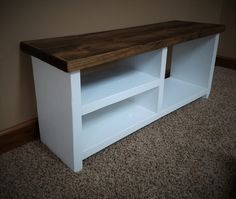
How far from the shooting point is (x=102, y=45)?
1.02m

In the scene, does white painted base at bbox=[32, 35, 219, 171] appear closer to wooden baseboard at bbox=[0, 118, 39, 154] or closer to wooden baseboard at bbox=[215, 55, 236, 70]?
wooden baseboard at bbox=[0, 118, 39, 154]

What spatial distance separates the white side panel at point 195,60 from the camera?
1551 mm

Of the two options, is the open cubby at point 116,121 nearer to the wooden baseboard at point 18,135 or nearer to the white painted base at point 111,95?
the white painted base at point 111,95

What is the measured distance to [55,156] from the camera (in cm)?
112

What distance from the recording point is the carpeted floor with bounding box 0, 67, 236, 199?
939 mm

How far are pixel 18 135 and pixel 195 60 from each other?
1.13 m

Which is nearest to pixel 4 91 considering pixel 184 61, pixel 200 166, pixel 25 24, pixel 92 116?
pixel 25 24

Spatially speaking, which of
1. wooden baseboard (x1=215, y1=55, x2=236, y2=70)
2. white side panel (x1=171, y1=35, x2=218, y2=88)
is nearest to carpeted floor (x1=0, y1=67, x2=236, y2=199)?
white side panel (x1=171, y1=35, x2=218, y2=88)

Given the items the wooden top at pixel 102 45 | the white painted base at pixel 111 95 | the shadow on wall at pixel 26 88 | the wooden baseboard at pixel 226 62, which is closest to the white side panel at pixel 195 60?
the white painted base at pixel 111 95

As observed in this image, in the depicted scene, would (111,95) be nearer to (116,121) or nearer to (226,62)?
(116,121)

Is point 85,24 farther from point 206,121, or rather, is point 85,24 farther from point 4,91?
point 206,121

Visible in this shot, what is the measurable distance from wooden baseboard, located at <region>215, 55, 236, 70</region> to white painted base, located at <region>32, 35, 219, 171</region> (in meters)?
0.78

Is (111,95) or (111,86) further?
(111,86)

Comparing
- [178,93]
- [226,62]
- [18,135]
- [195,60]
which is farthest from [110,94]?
[226,62]
